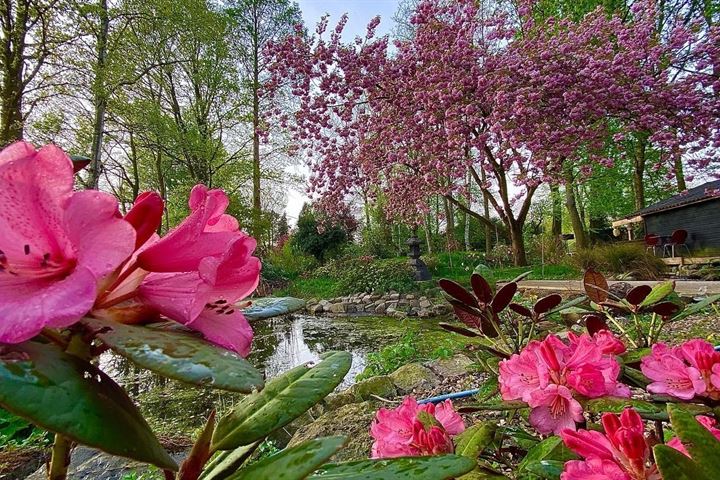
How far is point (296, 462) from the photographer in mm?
293

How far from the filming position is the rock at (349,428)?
1.80 metres

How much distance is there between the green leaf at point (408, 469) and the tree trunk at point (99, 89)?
8.47 metres

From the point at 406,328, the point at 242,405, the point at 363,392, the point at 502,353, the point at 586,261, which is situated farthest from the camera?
the point at 586,261

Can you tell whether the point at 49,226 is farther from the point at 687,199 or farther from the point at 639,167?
the point at 639,167

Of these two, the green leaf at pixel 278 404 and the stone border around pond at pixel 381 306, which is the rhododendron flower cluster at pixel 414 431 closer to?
the green leaf at pixel 278 404

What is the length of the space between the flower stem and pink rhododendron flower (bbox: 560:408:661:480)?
478mm

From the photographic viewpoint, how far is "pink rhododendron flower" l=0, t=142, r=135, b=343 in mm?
292

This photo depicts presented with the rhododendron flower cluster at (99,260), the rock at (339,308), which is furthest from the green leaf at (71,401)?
the rock at (339,308)

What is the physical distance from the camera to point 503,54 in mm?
7539

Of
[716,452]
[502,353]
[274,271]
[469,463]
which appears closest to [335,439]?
[469,463]

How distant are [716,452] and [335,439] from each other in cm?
34

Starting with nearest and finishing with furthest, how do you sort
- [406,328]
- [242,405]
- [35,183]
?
1. [35,183]
2. [242,405]
3. [406,328]

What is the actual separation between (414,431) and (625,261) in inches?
394

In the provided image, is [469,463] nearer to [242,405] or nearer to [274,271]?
[242,405]
